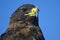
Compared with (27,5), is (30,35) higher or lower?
lower

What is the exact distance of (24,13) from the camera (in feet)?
33.1

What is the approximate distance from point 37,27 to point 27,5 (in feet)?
2.62

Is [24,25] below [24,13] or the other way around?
below

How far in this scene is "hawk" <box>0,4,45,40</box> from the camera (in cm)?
912

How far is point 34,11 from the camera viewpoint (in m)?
9.87

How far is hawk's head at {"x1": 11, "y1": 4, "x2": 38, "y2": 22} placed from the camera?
9.92 meters

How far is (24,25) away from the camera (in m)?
9.71

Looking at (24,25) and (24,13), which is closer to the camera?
(24,25)

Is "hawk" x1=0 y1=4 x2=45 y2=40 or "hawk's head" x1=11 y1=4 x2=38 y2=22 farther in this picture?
"hawk's head" x1=11 y1=4 x2=38 y2=22

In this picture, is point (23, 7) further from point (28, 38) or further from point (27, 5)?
point (28, 38)

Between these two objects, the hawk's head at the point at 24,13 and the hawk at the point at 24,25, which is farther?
the hawk's head at the point at 24,13

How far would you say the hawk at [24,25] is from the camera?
912 cm

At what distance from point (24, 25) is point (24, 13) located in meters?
0.51

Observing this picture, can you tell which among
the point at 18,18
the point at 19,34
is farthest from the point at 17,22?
the point at 19,34
